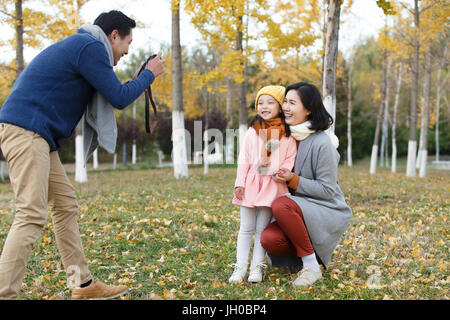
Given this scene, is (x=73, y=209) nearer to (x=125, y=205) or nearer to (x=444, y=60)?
(x=125, y=205)

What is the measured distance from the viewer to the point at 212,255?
13.4 feet

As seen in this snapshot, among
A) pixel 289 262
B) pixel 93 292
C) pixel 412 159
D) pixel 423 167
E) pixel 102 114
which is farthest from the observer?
pixel 423 167

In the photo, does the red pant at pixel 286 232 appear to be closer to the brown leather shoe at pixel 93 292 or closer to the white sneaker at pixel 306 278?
the white sneaker at pixel 306 278

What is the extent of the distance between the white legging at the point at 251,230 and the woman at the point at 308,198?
8cm

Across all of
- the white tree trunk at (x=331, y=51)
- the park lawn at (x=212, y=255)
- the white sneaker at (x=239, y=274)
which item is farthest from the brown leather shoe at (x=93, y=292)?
the white tree trunk at (x=331, y=51)

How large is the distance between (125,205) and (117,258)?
9.48ft

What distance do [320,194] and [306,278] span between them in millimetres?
637

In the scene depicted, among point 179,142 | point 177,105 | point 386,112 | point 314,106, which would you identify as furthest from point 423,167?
point 314,106

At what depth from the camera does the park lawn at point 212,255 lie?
10.1ft

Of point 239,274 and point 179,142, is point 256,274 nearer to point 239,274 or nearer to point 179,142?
point 239,274

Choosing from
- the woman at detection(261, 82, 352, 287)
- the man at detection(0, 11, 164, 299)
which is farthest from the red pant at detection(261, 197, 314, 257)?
the man at detection(0, 11, 164, 299)

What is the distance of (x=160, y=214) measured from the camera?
5867 mm

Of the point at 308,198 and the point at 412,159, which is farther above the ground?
the point at 308,198
